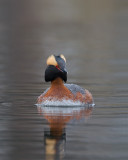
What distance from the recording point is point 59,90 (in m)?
17.3

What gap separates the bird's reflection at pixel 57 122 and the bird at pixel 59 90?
18 cm

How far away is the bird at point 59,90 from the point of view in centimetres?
1711

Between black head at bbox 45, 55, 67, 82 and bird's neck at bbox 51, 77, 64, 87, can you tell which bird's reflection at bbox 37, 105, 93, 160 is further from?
black head at bbox 45, 55, 67, 82

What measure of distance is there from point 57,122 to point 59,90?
2.21 m

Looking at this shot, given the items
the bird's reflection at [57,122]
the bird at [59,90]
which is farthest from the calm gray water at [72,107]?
the bird at [59,90]

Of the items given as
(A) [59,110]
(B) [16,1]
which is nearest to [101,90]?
(A) [59,110]

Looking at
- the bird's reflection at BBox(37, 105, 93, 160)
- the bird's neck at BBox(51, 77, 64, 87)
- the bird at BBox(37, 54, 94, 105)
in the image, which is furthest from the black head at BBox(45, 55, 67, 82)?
the bird's reflection at BBox(37, 105, 93, 160)

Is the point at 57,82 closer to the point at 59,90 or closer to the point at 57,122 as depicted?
the point at 59,90

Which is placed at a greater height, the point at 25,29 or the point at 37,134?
the point at 25,29

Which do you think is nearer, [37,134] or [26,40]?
[37,134]

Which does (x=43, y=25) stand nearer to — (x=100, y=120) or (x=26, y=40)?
(x=26, y=40)

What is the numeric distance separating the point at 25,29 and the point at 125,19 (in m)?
10.5

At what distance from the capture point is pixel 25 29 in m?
55.5

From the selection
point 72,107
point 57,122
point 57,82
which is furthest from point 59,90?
point 57,122
